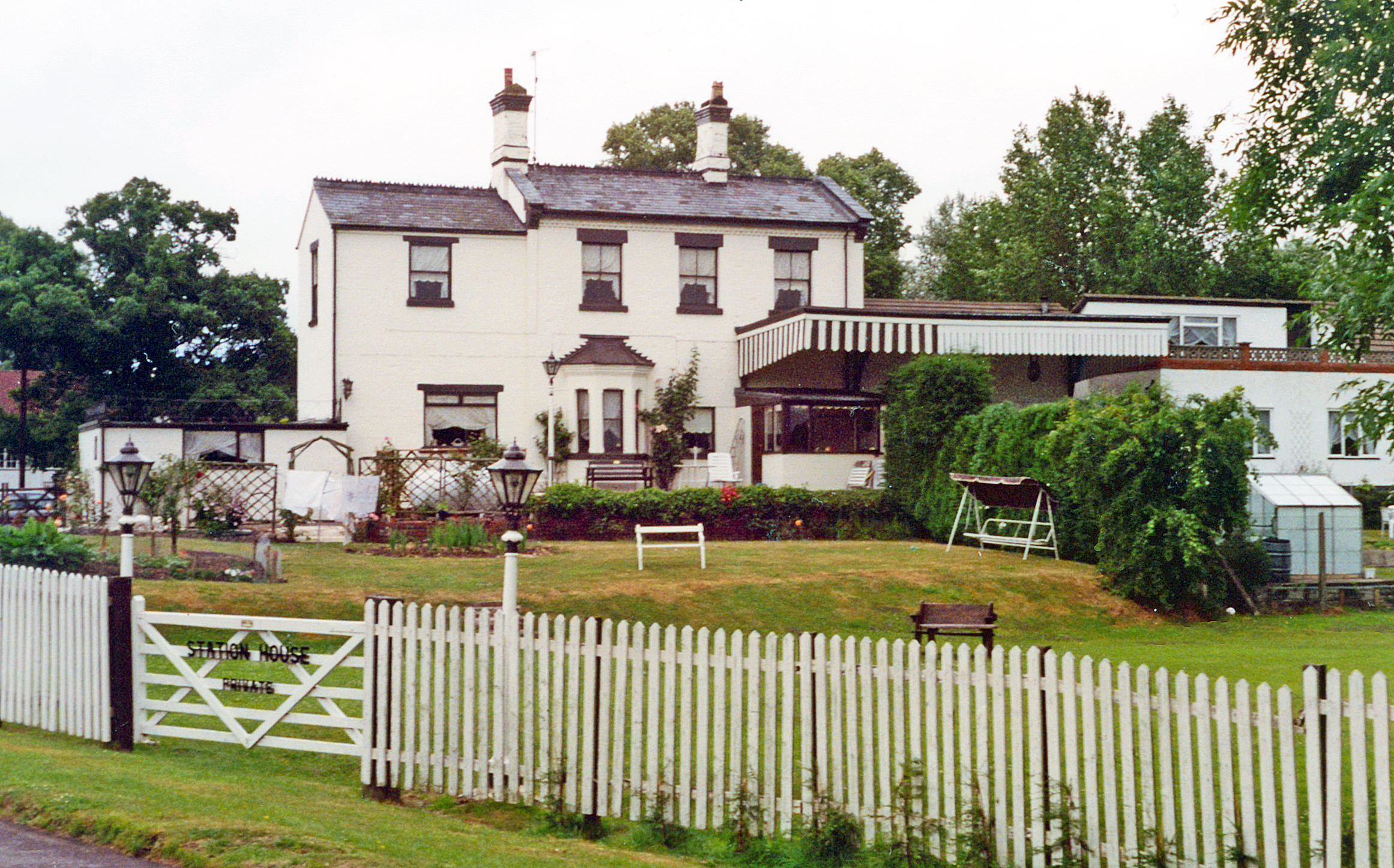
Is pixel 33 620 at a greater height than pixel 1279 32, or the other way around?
pixel 1279 32

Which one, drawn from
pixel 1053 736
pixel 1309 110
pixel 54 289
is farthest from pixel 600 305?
pixel 1053 736

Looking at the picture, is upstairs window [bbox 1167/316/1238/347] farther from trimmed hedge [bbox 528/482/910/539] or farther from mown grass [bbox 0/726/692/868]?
mown grass [bbox 0/726/692/868]

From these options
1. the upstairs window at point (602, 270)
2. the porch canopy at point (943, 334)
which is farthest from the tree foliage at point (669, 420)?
the upstairs window at point (602, 270)

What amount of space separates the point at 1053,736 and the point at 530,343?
2748 cm

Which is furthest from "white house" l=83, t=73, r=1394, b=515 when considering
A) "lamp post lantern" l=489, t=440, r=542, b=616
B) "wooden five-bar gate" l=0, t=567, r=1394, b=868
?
"wooden five-bar gate" l=0, t=567, r=1394, b=868

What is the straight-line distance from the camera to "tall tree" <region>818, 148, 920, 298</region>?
5531 cm

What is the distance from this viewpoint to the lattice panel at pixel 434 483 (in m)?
26.8

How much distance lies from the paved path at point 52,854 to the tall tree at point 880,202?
47605mm

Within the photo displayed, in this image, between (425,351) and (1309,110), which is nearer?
(1309,110)

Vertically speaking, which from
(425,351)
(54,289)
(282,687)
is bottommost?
(282,687)

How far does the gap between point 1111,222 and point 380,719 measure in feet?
162

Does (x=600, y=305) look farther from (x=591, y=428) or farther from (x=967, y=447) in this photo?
(x=967, y=447)

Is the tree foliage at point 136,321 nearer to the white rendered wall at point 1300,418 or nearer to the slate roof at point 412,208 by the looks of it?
the slate roof at point 412,208

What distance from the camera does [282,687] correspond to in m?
10.4
